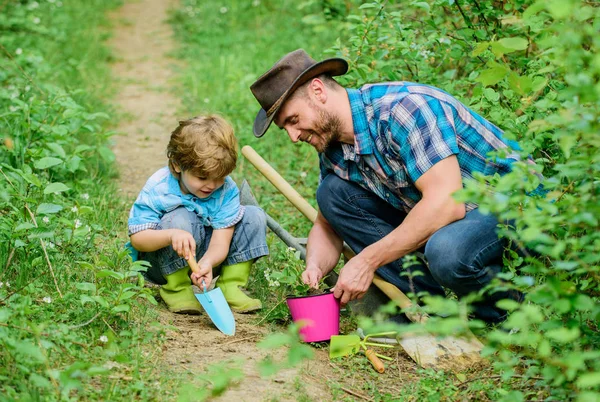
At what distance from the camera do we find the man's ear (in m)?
3.06

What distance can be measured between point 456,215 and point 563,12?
4.19 ft

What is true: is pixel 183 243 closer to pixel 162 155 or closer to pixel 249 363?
pixel 249 363

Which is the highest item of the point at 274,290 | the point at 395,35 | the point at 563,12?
the point at 563,12

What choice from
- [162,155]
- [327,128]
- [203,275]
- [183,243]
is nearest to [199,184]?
[183,243]

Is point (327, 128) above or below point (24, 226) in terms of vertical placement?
above

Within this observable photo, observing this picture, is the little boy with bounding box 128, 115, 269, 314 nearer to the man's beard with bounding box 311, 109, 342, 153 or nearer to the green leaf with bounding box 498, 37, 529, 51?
the man's beard with bounding box 311, 109, 342, 153

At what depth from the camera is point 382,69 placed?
411 cm

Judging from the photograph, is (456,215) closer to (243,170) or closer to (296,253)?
(296,253)

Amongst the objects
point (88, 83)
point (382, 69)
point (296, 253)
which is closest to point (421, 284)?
point (296, 253)

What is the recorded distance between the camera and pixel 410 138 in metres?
2.90

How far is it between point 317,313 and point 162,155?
2.64 m

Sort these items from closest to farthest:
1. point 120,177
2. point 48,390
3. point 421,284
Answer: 1. point 48,390
2. point 421,284
3. point 120,177

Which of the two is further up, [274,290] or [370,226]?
[370,226]

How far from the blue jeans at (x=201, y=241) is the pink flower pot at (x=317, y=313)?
50cm
